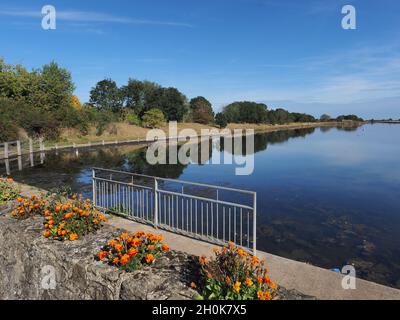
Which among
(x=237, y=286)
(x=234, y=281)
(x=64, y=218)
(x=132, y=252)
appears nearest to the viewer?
(x=237, y=286)

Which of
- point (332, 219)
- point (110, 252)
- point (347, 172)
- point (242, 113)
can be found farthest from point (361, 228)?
point (242, 113)

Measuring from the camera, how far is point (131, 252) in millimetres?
3662

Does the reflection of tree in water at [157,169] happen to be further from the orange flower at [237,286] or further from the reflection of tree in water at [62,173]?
the orange flower at [237,286]

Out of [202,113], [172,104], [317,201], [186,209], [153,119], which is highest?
[172,104]

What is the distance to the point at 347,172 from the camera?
831 inches

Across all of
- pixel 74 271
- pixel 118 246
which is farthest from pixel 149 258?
pixel 74 271

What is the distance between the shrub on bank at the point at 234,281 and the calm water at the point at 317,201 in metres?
4.89

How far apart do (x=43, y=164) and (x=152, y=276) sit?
2034 centimetres

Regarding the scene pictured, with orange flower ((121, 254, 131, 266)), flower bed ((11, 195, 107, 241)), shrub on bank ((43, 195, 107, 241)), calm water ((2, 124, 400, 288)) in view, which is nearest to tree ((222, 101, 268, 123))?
calm water ((2, 124, 400, 288))

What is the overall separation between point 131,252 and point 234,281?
4.18 feet

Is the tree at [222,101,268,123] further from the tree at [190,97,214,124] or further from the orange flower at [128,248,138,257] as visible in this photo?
the orange flower at [128,248,138,257]

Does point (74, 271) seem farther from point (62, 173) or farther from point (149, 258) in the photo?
point (62, 173)

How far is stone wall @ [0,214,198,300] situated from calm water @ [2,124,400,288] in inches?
191
